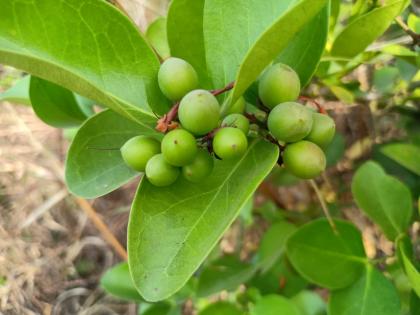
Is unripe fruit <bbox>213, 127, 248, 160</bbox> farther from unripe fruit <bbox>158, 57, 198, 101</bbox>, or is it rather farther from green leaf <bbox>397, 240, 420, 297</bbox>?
green leaf <bbox>397, 240, 420, 297</bbox>

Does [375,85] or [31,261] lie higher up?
[375,85]

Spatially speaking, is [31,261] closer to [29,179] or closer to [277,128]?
[29,179]

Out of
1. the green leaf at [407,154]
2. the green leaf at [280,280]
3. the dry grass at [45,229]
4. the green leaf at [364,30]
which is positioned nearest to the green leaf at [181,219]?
the green leaf at [364,30]

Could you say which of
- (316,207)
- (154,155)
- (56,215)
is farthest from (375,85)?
(56,215)

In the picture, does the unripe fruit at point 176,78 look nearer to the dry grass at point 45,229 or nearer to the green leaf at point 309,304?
the green leaf at point 309,304

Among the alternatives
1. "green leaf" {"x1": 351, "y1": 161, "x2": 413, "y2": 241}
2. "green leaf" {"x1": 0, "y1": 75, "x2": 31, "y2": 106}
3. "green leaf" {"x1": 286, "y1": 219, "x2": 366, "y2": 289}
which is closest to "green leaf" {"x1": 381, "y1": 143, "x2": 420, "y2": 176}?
"green leaf" {"x1": 351, "y1": 161, "x2": 413, "y2": 241}

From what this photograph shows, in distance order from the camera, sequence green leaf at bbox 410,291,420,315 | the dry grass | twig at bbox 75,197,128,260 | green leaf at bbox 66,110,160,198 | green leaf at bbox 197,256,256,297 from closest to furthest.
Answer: green leaf at bbox 66,110,160,198 → green leaf at bbox 410,291,420,315 → green leaf at bbox 197,256,256,297 → twig at bbox 75,197,128,260 → the dry grass
